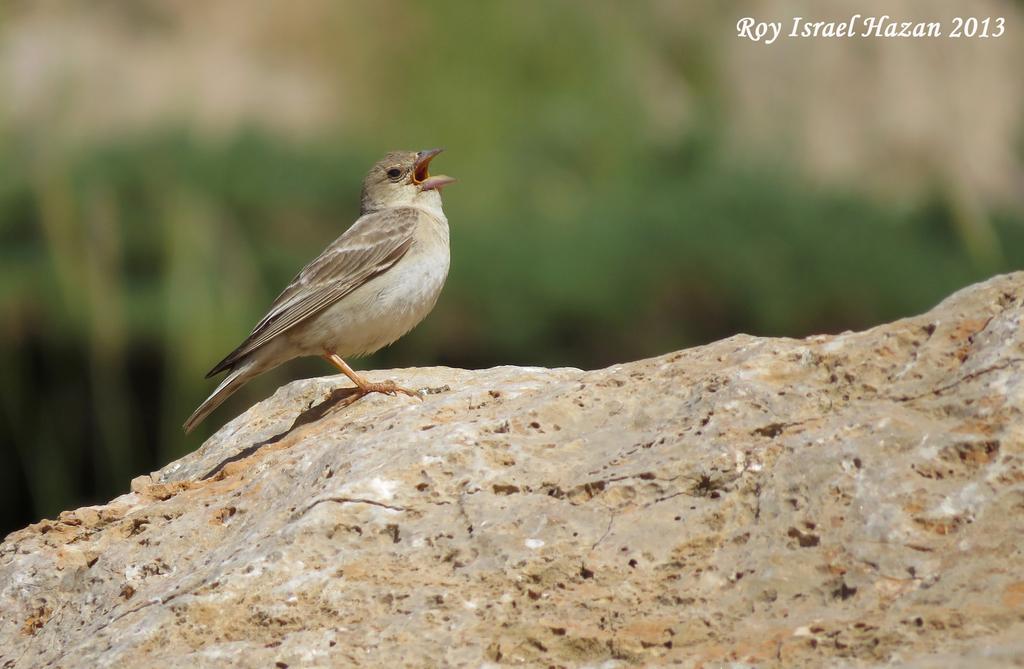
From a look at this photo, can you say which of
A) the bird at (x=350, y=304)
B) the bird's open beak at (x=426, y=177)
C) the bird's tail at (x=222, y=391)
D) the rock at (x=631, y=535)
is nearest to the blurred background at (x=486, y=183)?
the bird's open beak at (x=426, y=177)

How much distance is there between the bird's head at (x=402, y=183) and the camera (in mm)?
8281

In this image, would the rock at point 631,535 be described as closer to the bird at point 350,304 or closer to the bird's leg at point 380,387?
the bird's leg at point 380,387

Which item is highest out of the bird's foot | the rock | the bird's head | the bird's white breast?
the bird's head

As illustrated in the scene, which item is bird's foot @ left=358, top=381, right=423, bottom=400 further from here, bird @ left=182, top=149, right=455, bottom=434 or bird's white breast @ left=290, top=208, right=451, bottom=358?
bird's white breast @ left=290, top=208, right=451, bottom=358

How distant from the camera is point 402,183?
8383 mm

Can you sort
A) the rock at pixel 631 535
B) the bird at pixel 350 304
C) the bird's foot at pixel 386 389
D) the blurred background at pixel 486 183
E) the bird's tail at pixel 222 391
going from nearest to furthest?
the rock at pixel 631 535, the bird's foot at pixel 386 389, the bird's tail at pixel 222 391, the bird at pixel 350 304, the blurred background at pixel 486 183

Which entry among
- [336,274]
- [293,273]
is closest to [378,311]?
[336,274]

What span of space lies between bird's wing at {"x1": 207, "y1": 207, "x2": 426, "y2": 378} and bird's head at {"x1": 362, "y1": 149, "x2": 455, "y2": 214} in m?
0.54

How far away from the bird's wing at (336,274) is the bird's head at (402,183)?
0.54m

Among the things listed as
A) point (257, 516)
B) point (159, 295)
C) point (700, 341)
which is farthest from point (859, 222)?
point (257, 516)

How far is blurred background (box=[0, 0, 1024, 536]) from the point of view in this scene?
12008 mm

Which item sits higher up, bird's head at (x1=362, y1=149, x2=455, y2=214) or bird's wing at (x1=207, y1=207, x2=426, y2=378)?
bird's head at (x1=362, y1=149, x2=455, y2=214)

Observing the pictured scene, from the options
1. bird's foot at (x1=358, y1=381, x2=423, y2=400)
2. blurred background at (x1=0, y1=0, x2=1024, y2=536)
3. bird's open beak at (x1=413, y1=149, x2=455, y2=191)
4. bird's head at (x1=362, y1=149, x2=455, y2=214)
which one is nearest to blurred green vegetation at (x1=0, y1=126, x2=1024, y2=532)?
blurred background at (x1=0, y1=0, x2=1024, y2=536)

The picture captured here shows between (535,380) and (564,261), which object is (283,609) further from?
(564,261)
